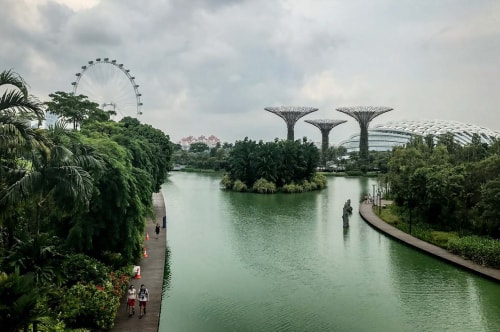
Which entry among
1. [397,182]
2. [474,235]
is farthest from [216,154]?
[474,235]

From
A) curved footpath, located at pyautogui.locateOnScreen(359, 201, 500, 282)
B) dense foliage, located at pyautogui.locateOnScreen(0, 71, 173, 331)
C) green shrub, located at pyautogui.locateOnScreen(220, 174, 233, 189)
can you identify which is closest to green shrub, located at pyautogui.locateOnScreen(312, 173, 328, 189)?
green shrub, located at pyautogui.locateOnScreen(220, 174, 233, 189)

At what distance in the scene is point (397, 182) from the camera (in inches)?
1305

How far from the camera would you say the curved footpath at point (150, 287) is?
43.4ft

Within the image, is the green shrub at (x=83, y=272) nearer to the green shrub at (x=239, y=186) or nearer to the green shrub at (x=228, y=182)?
the green shrub at (x=239, y=186)

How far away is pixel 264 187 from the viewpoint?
177 feet

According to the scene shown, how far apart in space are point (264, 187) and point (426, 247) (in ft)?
102

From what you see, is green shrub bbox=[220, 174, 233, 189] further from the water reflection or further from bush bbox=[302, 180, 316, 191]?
the water reflection

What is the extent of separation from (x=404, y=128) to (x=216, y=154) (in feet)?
158

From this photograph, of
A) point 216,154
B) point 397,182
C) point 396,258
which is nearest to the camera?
point 396,258

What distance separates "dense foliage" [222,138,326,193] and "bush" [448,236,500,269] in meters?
32.5

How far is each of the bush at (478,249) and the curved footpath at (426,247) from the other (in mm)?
267

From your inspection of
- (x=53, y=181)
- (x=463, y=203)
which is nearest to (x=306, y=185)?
(x=463, y=203)

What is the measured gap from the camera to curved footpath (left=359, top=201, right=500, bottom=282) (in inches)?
753

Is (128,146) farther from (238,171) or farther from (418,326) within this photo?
(238,171)
